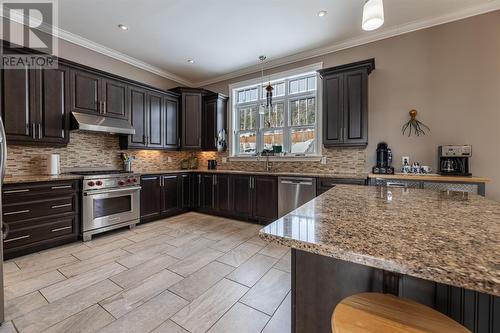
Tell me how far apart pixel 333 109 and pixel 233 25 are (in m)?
2.02

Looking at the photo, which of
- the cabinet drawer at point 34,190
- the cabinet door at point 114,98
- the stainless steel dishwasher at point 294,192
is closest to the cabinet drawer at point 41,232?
the cabinet drawer at point 34,190

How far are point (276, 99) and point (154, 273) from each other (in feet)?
12.5

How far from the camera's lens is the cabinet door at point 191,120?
16.4 ft

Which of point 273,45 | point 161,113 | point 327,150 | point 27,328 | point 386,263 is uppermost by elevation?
point 273,45

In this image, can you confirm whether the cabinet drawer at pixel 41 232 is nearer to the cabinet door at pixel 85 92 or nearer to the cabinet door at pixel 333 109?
A: the cabinet door at pixel 85 92

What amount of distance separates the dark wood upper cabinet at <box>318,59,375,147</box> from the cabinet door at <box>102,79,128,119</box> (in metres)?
3.48

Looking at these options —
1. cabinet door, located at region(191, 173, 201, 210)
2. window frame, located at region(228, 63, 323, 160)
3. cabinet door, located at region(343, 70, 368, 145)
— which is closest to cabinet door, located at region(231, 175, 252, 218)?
window frame, located at region(228, 63, 323, 160)

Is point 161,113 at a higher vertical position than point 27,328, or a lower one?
higher

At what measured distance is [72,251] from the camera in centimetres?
279

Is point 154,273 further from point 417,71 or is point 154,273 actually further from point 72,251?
point 417,71

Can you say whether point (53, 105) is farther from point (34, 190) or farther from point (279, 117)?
point (279, 117)

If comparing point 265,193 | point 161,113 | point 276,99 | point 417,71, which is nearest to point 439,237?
point 265,193

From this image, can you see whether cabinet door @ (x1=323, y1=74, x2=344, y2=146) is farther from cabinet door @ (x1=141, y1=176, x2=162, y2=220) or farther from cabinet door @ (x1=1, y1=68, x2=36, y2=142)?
cabinet door @ (x1=1, y1=68, x2=36, y2=142)

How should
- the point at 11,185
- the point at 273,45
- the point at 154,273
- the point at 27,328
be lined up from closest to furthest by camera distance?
the point at 27,328, the point at 154,273, the point at 11,185, the point at 273,45
